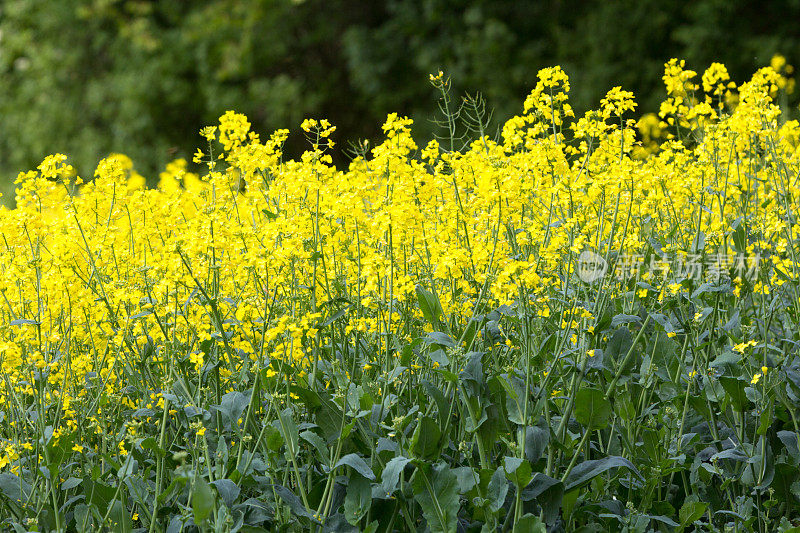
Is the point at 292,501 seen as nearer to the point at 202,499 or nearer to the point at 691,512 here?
the point at 202,499

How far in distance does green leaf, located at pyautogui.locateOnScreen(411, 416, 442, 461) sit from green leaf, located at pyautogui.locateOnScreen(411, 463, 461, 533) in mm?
72

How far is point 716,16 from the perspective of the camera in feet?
37.8

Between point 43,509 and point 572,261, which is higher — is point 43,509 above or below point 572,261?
below

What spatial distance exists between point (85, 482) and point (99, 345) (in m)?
0.75

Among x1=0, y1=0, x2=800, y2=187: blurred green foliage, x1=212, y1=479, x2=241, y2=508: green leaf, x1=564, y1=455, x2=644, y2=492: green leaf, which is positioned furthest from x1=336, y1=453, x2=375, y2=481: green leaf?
x1=0, y1=0, x2=800, y2=187: blurred green foliage

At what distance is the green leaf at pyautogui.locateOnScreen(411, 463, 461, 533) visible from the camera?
107 inches

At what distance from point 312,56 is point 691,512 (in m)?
11.4

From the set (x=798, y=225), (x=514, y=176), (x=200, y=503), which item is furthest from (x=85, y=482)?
(x=798, y=225)

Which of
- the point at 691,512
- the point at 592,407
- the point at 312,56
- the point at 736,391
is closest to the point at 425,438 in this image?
the point at 592,407

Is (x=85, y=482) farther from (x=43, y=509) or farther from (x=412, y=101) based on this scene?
(x=412, y=101)

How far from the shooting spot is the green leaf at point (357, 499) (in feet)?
9.11

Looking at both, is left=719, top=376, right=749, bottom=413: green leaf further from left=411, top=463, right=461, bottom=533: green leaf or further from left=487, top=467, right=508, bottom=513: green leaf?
left=411, top=463, right=461, bottom=533: green leaf

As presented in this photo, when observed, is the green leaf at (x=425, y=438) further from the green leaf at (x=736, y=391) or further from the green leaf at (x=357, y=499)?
the green leaf at (x=736, y=391)

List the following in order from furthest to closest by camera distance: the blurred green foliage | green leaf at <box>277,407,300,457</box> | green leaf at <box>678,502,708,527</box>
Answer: the blurred green foliage < green leaf at <box>678,502,708,527</box> < green leaf at <box>277,407,300,457</box>
